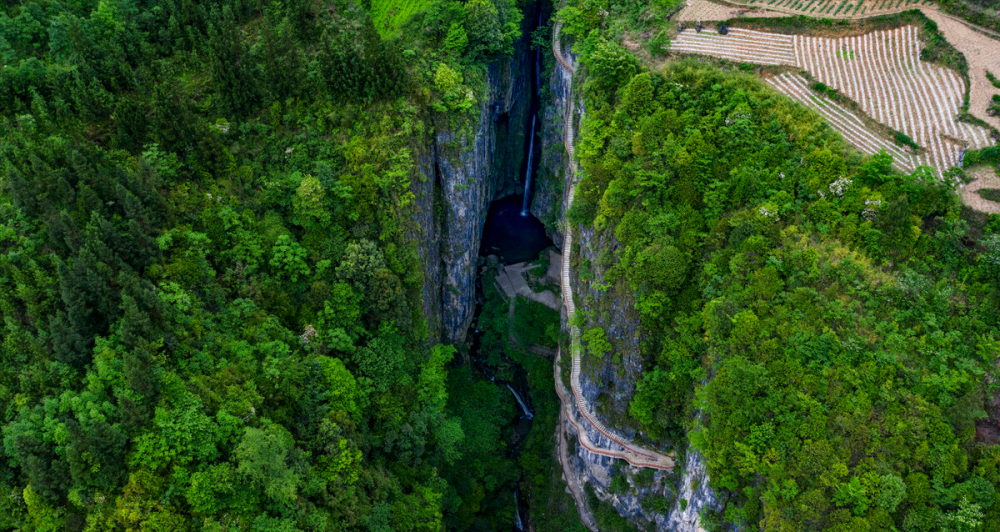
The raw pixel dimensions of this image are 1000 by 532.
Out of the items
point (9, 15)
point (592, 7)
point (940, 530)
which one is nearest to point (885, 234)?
point (940, 530)

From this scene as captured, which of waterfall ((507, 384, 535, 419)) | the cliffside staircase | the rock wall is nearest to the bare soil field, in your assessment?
the cliffside staircase

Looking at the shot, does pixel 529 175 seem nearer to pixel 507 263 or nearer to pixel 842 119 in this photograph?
pixel 507 263

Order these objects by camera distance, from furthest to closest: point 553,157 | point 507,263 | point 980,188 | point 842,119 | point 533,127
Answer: point 533,127, point 507,263, point 553,157, point 842,119, point 980,188

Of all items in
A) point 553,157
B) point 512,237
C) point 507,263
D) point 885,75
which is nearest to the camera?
point 885,75

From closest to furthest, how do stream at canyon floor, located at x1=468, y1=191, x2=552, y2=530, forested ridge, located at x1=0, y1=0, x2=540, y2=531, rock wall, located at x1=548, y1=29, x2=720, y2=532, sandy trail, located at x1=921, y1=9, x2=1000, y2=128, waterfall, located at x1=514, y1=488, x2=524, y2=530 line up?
forested ridge, located at x1=0, y1=0, x2=540, y2=531, sandy trail, located at x1=921, y1=9, x2=1000, y2=128, rock wall, located at x1=548, y1=29, x2=720, y2=532, waterfall, located at x1=514, y1=488, x2=524, y2=530, stream at canyon floor, located at x1=468, y1=191, x2=552, y2=530

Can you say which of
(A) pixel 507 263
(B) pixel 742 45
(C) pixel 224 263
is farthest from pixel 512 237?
(C) pixel 224 263

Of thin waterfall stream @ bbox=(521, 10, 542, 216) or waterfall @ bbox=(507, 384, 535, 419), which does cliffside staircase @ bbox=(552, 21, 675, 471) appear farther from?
thin waterfall stream @ bbox=(521, 10, 542, 216)

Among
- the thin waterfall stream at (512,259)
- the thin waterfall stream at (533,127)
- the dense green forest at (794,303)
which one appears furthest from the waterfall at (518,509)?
the thin waterfall stream at (533,127)
